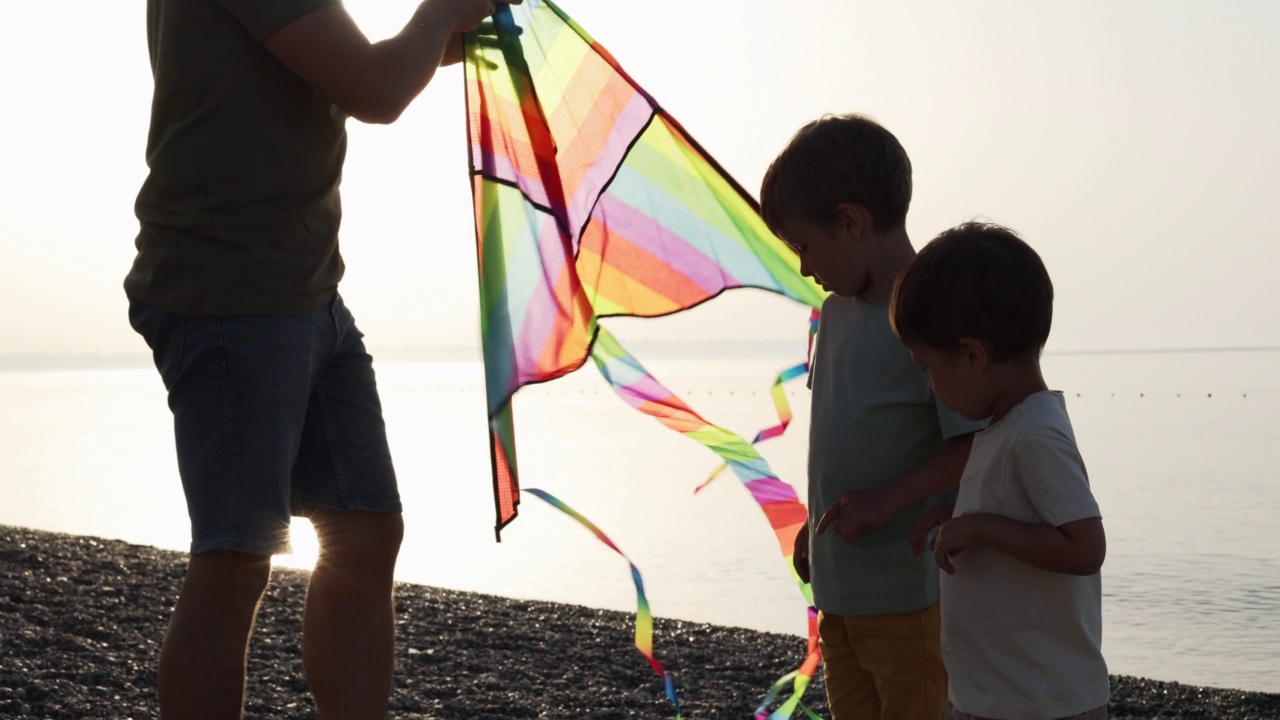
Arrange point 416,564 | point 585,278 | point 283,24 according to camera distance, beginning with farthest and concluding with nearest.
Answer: point 416,564 < point 585,278 < point 283,24

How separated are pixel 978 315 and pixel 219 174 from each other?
4.35 feet

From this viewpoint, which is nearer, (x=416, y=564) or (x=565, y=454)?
(x=416, y=564)

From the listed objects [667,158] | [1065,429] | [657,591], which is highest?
[667,158]

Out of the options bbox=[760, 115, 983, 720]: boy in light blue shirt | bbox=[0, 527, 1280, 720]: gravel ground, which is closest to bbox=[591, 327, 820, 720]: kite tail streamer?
bbox=[760, 115, 983, 720]: boy in light blue shirt

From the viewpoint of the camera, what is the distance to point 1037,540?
178 cm

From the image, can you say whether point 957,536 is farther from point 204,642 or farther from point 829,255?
point 204,642

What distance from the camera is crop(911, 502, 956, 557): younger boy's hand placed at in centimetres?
209

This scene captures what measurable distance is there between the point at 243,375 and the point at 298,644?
113 inches

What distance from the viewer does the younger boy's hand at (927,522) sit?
2.09 meters

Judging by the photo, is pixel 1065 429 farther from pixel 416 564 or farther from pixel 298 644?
pixel 416 564

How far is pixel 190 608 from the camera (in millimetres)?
2271

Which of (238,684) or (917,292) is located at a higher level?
(917,292)

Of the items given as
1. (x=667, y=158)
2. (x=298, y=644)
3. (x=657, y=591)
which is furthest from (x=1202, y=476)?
(x=667, y=158)

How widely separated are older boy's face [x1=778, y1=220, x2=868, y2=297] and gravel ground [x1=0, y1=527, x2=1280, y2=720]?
2113mm
